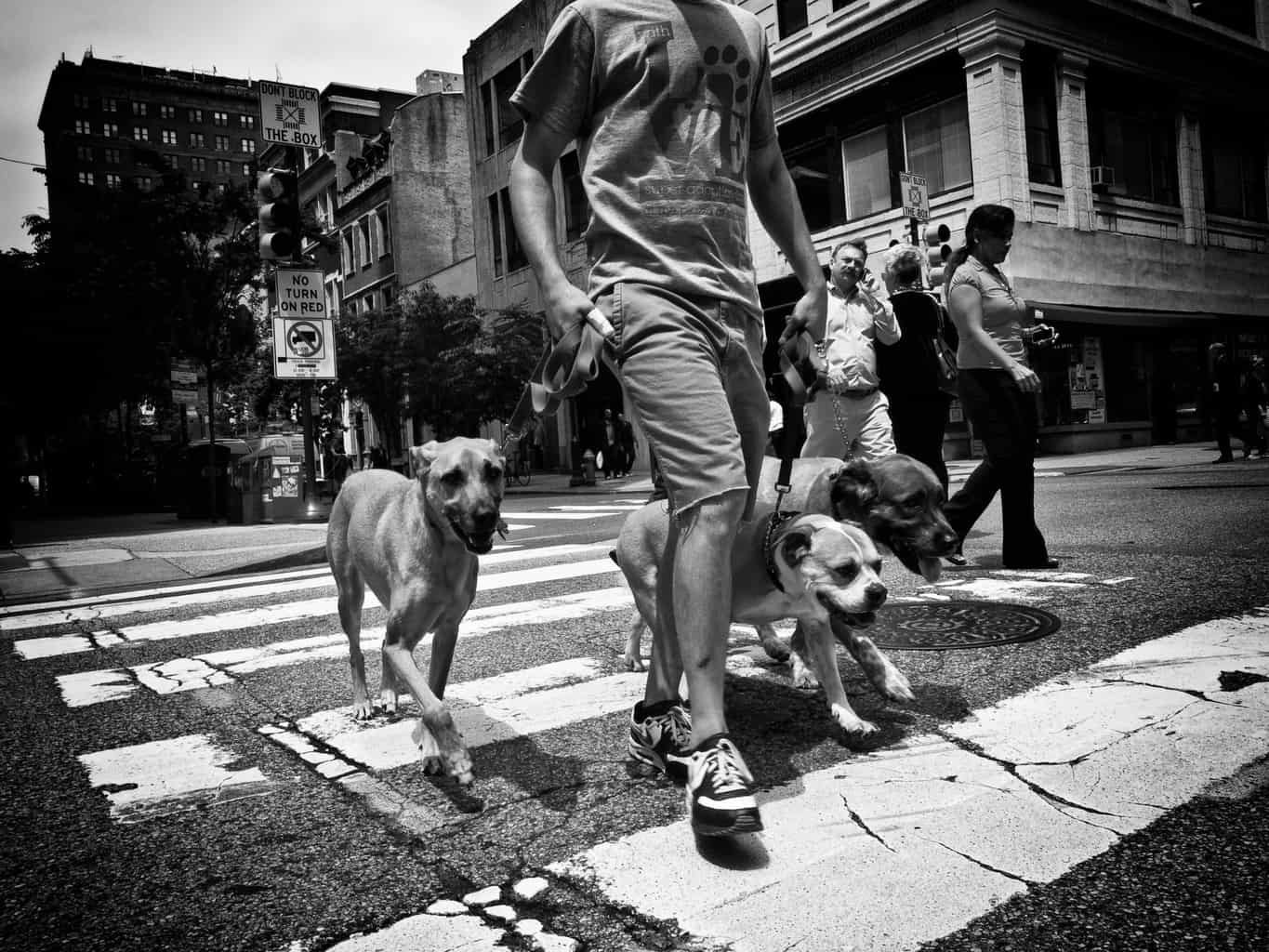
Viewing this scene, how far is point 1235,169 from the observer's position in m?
26.8

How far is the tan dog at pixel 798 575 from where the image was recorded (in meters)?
2.83

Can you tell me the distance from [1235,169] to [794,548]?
30519 mm

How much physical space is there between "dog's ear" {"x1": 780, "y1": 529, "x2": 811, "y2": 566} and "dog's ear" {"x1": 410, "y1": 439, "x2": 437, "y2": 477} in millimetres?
1186

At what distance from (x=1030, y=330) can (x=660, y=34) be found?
4.28 metres

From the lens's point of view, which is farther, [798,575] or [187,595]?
[187,595]

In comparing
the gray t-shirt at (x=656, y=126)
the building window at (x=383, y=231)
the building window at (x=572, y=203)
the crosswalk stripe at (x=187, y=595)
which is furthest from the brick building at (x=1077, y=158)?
the building window at (x=383, y=231)

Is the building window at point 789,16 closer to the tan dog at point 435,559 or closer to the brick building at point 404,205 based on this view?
the brick building at point 404,205

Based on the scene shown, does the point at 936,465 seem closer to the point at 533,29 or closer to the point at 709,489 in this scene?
the point at 709,489

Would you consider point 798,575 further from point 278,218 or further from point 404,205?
point 404,205

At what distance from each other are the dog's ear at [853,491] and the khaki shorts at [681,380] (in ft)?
4.46

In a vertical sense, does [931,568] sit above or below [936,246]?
below

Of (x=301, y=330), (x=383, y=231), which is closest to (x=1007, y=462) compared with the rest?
(x=301, y=330)

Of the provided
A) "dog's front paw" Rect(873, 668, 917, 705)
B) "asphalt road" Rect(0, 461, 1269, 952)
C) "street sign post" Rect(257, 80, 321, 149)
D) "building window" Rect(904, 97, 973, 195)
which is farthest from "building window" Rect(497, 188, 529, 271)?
"dog's front paw" Rect(873, 668, 917, 705)

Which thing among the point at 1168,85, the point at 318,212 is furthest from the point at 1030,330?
the point at 318,212
